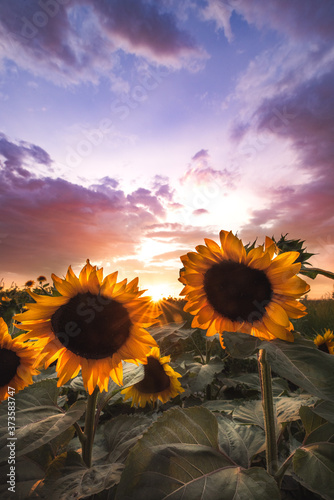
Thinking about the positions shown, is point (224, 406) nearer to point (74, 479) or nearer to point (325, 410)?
point (325, 410)

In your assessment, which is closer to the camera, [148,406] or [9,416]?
[9,416]

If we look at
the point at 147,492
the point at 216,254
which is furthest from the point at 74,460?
the point at 216,254

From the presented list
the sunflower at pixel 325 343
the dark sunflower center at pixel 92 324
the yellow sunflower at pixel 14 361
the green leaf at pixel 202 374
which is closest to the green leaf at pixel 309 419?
the dark sunflower center at pixel 92 324

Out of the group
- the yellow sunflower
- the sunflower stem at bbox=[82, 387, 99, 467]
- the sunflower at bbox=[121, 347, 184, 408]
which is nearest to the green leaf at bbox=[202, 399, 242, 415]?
the sunflower at bbox=[121, 347, 184, 408]

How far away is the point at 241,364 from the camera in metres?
4.90

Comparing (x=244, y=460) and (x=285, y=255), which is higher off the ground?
(x=285, y=255)

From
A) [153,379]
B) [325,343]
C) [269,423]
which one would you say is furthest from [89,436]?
[325,343]

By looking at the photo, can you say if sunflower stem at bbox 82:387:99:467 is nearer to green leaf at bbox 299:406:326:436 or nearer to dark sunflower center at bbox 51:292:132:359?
dark sunflower center at bbox 51:292:132:359

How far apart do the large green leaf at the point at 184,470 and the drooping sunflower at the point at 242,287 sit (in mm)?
438

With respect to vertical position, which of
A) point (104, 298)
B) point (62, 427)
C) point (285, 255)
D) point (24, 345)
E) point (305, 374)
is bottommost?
point (62, 427)

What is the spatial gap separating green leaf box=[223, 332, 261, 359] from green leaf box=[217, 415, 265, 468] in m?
0.58

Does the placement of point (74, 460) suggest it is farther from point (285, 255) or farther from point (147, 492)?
point (285, 255)

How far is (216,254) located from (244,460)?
3.06 ft

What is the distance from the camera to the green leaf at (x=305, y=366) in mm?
961
